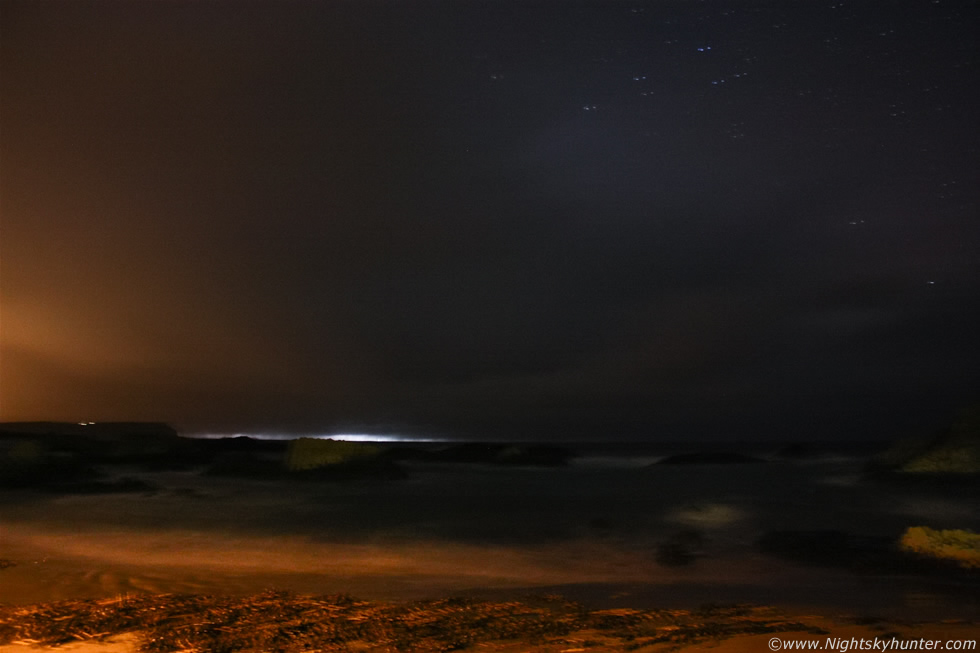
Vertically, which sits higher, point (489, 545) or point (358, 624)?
point (358, 624)

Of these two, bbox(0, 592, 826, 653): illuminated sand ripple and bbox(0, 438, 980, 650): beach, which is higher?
bbox(0, 592, 826, 653): illuminated sand ripple

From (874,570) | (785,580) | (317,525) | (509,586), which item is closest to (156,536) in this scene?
(317,525)

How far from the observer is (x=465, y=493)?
86.1ft

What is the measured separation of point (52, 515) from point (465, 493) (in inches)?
548

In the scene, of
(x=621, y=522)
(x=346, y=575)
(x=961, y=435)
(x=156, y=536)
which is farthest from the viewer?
(x=961, y=435)

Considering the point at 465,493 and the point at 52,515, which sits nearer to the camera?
the point at 52,515

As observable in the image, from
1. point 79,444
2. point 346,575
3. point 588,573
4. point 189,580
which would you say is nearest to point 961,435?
point 588,573

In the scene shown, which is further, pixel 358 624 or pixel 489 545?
pixel 489 545

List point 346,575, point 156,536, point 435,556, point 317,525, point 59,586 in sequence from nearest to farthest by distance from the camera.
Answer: point 59,586
point 346,575
point 435,556
point 156,536
point 317,525

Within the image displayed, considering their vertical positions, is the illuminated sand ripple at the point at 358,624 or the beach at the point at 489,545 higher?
the illuminated sand ripple at the point at 358,624

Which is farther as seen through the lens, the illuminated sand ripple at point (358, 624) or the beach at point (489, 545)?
the beach at point (489, 545)

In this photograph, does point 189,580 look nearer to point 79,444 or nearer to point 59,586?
point 59,586

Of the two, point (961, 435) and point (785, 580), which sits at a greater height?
point (961, 435)

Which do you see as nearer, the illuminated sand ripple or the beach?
the illuminated sand ripple
